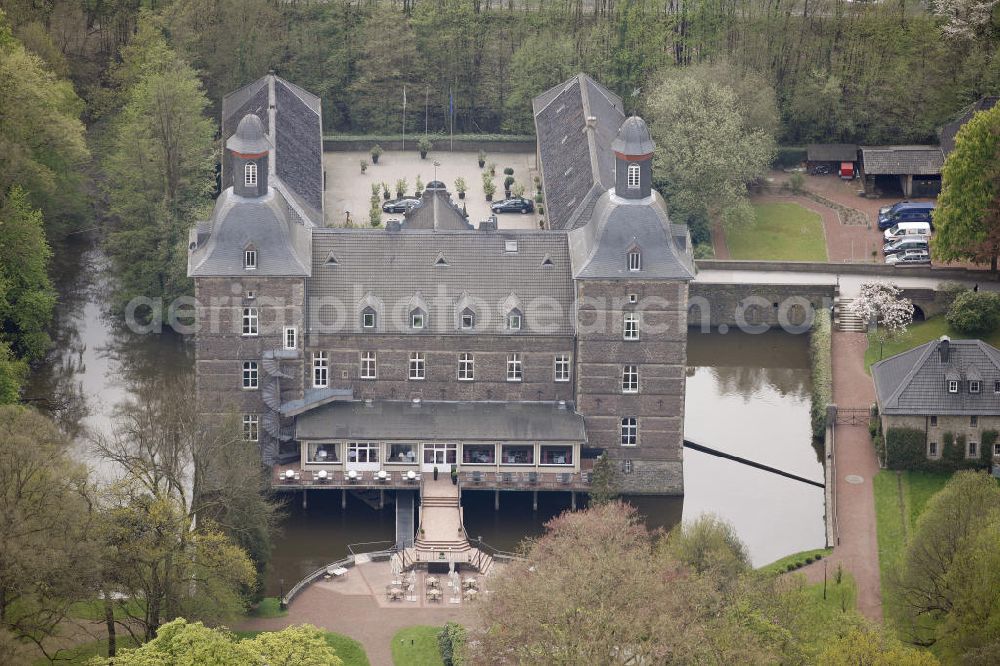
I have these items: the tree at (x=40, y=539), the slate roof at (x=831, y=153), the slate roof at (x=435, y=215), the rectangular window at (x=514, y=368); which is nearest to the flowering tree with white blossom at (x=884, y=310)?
the slate roof at (x=831, y=153)

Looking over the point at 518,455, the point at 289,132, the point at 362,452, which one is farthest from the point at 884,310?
the point at 289,132

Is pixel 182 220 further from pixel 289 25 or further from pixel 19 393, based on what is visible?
pixel 289 25

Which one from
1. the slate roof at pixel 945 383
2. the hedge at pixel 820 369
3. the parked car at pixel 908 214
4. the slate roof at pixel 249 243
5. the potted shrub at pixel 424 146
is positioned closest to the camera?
the slate roof at pixel 249 243

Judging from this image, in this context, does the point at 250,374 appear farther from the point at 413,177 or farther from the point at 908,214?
the point at 908,214

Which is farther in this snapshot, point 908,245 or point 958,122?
point 958,122

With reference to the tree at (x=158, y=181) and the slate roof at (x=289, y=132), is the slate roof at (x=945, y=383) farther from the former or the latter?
the tree at (x=158, y=181)

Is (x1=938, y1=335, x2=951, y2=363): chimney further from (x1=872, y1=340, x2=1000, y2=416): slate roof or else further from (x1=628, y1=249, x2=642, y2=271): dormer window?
(x1=628, y1=249, x2=642, y2=271): dormer window
